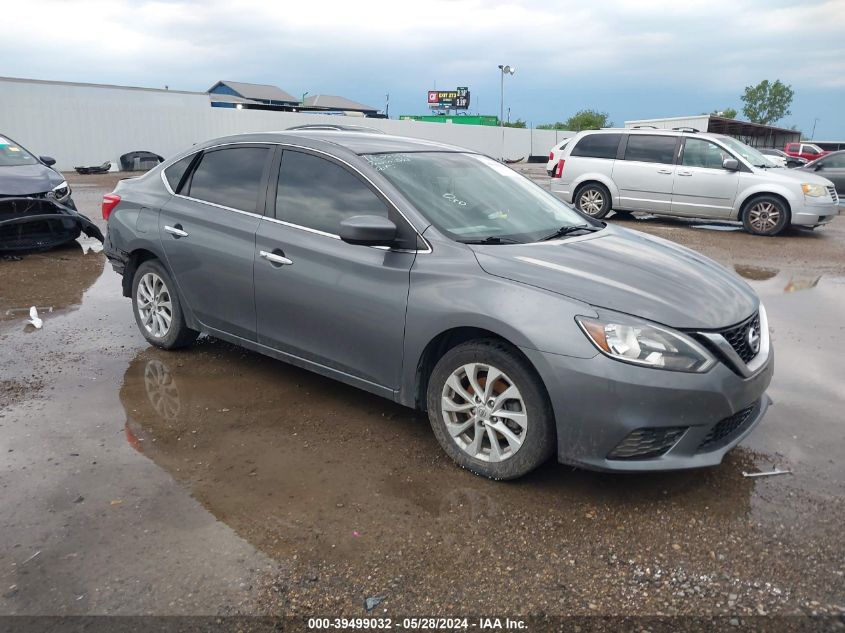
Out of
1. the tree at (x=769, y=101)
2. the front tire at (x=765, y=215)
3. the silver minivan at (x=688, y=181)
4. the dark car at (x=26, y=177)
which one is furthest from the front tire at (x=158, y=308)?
the tree at (x=769, y=101)

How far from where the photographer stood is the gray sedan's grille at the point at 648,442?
313 cm

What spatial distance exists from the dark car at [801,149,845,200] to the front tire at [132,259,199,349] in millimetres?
17326

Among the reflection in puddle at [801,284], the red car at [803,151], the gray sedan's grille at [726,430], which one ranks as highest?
the red car at [803,151]

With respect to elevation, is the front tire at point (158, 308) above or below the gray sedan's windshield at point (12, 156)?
below

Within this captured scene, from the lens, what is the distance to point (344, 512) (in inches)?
128

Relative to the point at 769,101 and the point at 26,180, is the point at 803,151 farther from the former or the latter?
the point at 769,101

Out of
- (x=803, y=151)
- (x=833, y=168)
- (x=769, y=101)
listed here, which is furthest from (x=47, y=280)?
(x=769, y=101)

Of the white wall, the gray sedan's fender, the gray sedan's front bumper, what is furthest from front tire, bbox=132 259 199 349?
the white wall

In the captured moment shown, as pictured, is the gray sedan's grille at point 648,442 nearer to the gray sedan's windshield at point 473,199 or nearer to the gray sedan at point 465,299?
the gray sedan at point 465,299

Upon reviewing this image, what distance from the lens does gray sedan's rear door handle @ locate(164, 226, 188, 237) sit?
4863 millimetres

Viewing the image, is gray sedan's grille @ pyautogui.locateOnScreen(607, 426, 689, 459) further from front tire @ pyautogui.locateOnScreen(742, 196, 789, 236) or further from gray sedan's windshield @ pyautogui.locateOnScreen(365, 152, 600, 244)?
front tire @ pyautogui.locateOnScreen(742, 196, 789, 236)

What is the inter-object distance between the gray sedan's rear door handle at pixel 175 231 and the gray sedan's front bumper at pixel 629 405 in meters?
2.80

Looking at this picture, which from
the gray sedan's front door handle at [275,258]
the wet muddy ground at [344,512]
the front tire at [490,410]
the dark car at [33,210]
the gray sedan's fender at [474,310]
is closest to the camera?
the wet muddy ground at [344,512]

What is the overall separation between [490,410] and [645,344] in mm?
813
